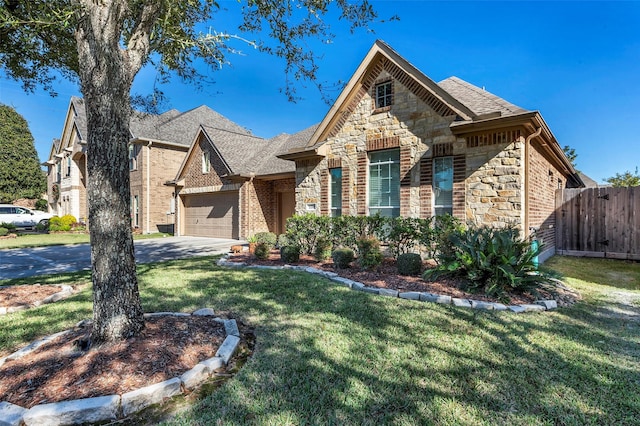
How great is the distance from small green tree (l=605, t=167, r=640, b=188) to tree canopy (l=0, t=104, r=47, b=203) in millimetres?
53846

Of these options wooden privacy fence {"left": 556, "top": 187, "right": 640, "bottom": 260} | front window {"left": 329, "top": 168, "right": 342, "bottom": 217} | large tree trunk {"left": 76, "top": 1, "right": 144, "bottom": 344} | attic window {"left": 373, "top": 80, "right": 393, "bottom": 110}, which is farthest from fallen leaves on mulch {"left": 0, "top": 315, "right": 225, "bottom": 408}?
wooden privacy fence {"left": 556, "top": 187, "right": 640, "bottom": 260}

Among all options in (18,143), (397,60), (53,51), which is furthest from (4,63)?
(18,143)

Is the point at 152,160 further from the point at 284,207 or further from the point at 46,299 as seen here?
the point at 46,299

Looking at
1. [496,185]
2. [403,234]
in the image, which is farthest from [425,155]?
[403,234]

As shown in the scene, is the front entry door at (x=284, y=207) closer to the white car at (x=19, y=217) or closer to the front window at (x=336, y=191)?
the front window at (x=336, y=191)

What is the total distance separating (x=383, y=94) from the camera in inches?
358

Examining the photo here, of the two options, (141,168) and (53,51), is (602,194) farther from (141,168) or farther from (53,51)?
(141,168)

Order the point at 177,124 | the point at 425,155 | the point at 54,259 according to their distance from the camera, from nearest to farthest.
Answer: the point at 425,155 < the point at 54,259 < the point at 177,124

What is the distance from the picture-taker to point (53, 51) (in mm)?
6031

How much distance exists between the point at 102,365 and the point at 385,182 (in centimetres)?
783

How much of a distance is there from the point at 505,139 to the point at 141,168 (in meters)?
19.8

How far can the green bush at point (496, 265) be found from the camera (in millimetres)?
5039

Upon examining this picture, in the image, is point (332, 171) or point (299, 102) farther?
point (332, 171)

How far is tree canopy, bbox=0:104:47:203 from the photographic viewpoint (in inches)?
1147
